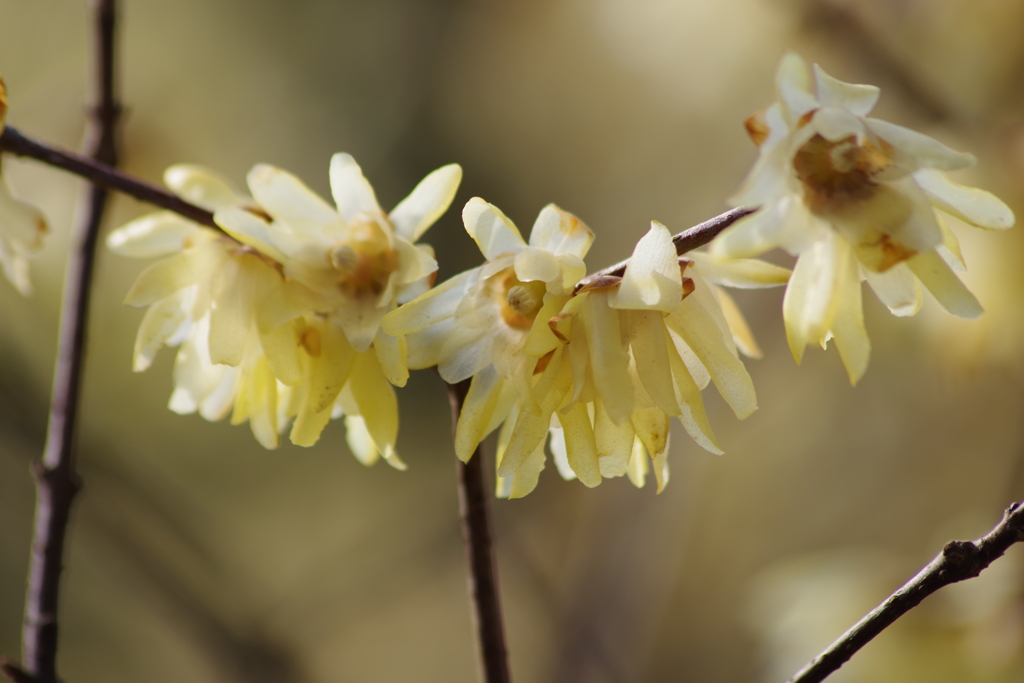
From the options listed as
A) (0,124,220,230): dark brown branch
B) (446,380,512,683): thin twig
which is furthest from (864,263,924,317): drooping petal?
(0,124,220,230): dark brown branch

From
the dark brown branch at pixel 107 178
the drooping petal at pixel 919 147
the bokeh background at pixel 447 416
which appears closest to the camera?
the drooping petal at pixel 919 147

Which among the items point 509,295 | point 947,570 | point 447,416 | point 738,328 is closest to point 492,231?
point 509,295

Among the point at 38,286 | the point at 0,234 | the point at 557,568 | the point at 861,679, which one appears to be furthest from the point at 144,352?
the point at 557,568

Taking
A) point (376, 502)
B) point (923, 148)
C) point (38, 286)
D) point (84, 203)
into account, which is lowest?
point (923, 148)

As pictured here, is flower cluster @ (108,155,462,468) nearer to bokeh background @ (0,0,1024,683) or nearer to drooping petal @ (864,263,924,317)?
drooping petal @ (864,263,924,317)

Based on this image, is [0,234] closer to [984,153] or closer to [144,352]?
[144,352]

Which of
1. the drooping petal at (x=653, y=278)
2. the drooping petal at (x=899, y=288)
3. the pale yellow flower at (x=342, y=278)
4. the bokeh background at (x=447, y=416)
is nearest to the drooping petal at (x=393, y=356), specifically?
the pale yellow flower at (x=342, y=278)

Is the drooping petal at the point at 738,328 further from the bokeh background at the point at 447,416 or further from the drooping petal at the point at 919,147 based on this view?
the bokeh background at the point at 447,416
